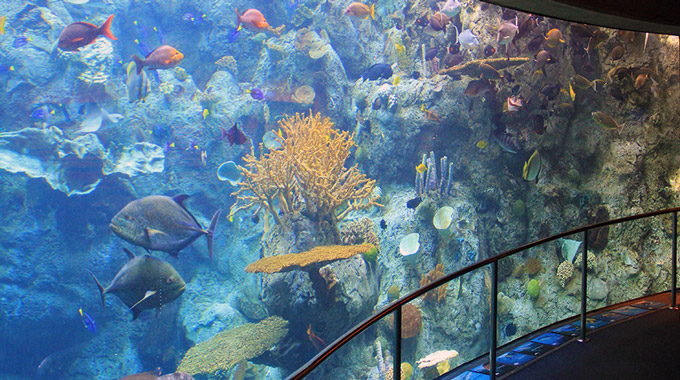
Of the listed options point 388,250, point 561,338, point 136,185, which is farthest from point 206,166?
point 561,338

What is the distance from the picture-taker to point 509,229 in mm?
7574

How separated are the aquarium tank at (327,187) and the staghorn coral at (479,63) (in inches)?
3.1

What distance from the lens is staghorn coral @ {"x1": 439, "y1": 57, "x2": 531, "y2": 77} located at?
688 centimetres

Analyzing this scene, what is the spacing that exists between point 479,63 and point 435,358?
5.49 m

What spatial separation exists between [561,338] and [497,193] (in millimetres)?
5142

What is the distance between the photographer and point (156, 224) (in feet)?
14.1

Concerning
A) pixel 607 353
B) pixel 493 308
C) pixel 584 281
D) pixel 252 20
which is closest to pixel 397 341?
pixel 493 308

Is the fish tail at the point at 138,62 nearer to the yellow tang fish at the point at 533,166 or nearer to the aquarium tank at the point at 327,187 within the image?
the aquarium tank at the point at 327,187

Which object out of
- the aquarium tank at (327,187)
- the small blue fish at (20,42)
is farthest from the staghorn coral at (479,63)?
the small blue fish at (20,42)

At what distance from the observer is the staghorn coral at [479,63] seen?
271 inches

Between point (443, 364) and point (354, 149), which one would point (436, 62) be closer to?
point (354, 149)

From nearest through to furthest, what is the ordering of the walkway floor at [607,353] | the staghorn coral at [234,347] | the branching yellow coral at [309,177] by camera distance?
the walkway floor at [607,353] < the staghorn coral at [234,347] < the branching yellow coral at [309,177]

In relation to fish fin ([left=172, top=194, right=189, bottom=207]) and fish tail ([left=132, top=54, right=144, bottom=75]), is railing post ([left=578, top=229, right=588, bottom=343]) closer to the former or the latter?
fish fin ([left=172, top=194, right=189, bottom=207])

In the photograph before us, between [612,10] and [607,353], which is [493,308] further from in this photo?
[612,10]
